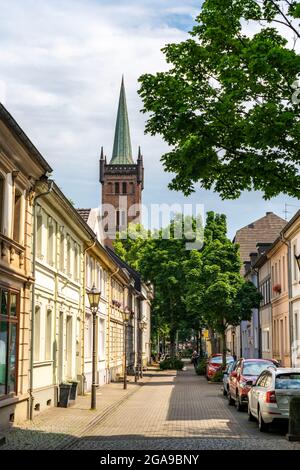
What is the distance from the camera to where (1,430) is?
51.5 ft

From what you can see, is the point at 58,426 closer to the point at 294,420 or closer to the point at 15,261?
the point at 15,261

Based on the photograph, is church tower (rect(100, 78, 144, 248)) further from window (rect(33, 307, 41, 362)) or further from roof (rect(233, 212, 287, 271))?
window (rect(33, 307, 41, 362))

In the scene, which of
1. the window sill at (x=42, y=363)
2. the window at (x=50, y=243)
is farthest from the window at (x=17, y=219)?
the window at (x=50, y=243)

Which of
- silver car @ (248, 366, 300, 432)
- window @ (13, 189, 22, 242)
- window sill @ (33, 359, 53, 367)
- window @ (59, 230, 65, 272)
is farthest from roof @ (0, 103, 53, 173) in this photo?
silver car @ (248, 366, 300, 432)

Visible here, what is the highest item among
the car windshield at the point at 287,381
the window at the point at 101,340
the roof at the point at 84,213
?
the roof at the point at 84,213

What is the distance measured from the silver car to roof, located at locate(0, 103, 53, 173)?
25.1ft

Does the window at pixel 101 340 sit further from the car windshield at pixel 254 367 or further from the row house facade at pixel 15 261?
the row house facade at pixel 15 261

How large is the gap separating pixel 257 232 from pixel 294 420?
53632mm

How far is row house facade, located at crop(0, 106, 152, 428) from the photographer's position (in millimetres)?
16562

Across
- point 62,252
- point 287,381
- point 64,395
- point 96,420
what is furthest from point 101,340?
point 287,381

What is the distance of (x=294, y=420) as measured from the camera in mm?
14250

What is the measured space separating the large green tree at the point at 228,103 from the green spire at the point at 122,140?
372 feet

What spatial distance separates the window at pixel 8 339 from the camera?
16422 mm
